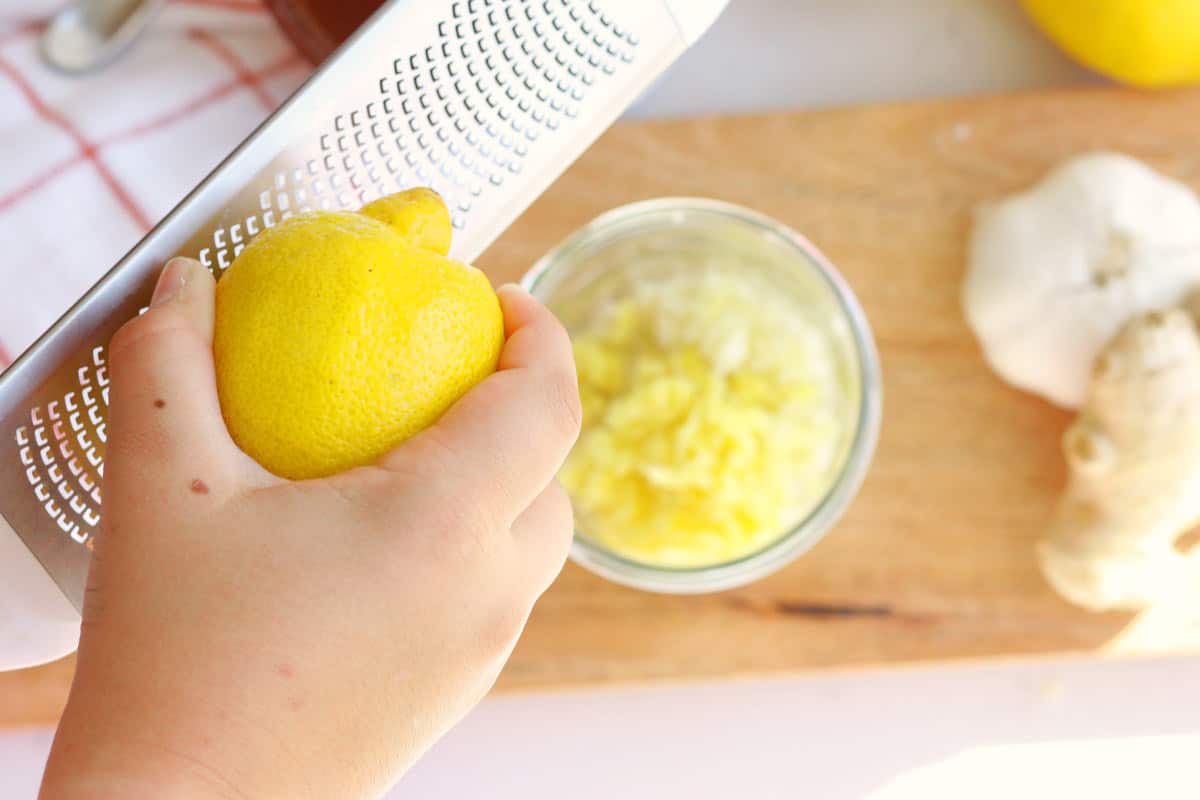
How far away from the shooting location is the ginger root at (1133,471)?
77 cm

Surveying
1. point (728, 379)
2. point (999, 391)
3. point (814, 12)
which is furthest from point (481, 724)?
point (814, 12)

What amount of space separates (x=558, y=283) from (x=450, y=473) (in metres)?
0.42

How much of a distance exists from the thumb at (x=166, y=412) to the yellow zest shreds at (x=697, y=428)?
0.37 m

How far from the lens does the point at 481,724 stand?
909 mm

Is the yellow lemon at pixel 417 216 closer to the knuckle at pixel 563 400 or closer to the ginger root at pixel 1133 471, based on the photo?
the knuckle at pixel 563 400

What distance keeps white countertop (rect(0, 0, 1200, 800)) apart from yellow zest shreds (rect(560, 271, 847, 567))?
0.65 feet

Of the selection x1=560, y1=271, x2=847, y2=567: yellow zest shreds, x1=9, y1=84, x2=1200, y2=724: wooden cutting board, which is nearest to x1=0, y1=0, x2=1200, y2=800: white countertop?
x1=9, y1=84, x2=1200, y2=724: wooden cutting board

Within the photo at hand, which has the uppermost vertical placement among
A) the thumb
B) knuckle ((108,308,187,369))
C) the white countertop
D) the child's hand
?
knuckle ((108,308,187,369))

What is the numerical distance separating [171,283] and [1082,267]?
64 centimetres

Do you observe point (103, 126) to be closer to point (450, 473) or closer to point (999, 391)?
point (450, 473)

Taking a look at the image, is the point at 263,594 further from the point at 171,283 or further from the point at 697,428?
the point at 697,428

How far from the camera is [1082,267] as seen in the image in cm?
81

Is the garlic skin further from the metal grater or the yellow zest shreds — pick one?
the metal grater

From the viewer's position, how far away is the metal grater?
47 cm
